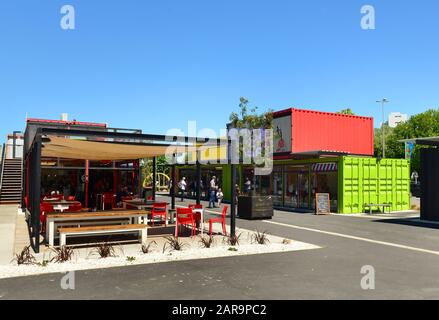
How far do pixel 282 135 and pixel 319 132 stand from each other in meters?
2.50

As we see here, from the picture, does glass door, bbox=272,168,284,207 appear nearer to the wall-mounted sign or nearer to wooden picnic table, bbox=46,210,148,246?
the wall-mounted sign

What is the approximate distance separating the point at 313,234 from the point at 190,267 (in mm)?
6106

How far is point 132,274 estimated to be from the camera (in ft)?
24.1

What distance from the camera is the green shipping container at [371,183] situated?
69.1 ft

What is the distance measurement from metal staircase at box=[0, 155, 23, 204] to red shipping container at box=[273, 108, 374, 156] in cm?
1662

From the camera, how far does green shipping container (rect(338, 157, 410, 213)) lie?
21062 mm

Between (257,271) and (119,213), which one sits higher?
(119,213)

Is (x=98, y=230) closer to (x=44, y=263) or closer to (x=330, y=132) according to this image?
(x=44, y=263)

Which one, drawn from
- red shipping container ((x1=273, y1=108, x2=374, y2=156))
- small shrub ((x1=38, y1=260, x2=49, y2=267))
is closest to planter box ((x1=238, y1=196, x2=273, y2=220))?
red shipping container ((x1=273, y1=108, x2=374, y2=156))

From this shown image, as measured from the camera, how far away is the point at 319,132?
26281 millimetres

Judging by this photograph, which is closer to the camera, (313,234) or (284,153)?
(313,234)

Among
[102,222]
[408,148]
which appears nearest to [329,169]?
[102,222]
